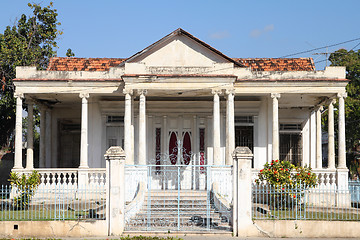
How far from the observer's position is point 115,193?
13.2m

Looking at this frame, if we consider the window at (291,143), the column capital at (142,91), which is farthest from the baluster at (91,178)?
the window at (291,143)

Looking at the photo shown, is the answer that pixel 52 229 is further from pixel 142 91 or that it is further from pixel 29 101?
pixel 29 101

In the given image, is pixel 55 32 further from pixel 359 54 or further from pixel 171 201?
pixel 359 54

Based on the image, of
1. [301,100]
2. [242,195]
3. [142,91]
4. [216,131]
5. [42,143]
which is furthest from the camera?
[42,143]

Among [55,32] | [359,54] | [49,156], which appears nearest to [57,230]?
[49,156]

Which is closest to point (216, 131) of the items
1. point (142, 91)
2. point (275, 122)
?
point (275, 122)

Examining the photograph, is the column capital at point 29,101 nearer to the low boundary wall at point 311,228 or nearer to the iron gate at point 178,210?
the iron gate at point 178,210

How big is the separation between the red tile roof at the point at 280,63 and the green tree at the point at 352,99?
9520mm

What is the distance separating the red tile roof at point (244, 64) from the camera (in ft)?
74.6

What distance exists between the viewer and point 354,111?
3134 cm

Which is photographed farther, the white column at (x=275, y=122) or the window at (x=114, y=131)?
the window at (x=114, y=131)

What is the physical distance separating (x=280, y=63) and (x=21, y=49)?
13809mm

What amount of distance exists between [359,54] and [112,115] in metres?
20.8

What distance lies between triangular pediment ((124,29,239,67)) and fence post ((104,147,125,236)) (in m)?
7.30
